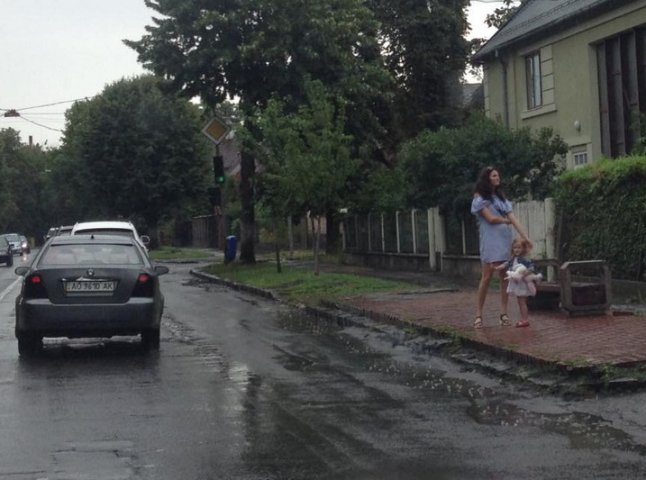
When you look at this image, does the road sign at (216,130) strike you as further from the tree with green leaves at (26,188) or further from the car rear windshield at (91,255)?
the tree with green leaves at (26,188)

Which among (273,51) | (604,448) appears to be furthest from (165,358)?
(273,51)

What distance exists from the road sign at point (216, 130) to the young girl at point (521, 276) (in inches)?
878

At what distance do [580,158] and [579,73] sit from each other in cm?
196

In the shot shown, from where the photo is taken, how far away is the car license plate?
13406 millimetres

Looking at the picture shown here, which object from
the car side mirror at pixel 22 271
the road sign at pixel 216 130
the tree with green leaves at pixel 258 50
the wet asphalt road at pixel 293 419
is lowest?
the wet asphalt road at pixel 293 419

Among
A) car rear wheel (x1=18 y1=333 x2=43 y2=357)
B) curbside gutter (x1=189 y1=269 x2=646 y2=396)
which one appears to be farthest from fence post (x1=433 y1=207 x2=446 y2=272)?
car rear wheel (x1=18 y1=333 x2=43 y2=357)

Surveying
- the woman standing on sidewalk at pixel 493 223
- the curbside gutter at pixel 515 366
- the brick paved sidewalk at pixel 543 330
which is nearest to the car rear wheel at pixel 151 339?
the curbside gutter at pixel 515 366

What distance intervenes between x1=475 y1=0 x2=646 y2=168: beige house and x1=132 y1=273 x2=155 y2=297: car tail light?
1200 centimetres

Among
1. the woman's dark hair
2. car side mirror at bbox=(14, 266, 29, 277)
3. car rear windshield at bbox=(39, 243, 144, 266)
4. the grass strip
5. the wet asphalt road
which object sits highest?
the woman's dark hair

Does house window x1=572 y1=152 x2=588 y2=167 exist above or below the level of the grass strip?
above

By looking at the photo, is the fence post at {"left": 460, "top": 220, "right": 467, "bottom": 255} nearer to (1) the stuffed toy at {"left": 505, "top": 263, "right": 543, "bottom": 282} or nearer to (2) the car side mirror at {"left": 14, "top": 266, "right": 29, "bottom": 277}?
(1) the stuffed toy at {"left": 505, "top": 263, "right": 543, "bottom": 282}

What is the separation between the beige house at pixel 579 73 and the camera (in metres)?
24.6

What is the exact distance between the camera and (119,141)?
5972 cm

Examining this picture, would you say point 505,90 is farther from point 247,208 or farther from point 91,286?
point 91,286
